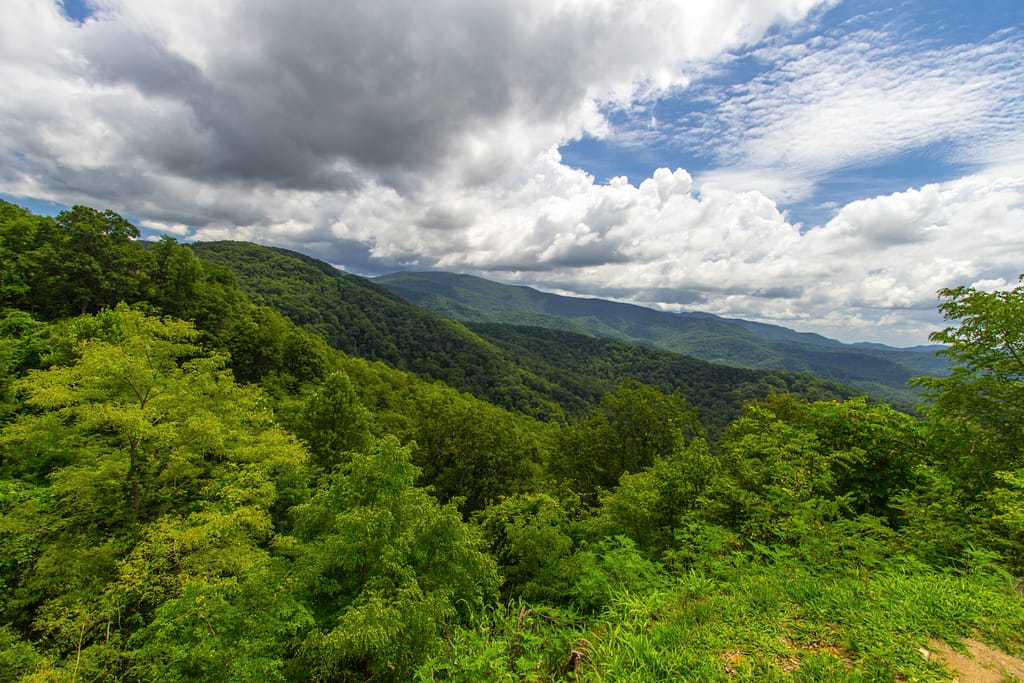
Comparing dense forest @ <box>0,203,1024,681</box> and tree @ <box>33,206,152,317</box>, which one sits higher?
tree @ <box>33,206,152,317</box>

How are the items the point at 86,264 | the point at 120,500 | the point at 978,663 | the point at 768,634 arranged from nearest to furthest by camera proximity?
1. the point at 978,663
2. the point at 768,634
3. the point at 120,500
4. the point at 86,264

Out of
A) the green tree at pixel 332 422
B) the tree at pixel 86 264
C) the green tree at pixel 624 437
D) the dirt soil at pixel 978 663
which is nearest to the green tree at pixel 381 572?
the dirt soil at pixel 978 663

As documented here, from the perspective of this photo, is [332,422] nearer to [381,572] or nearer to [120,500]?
[120,500]

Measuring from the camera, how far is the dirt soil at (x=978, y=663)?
3.75 metres

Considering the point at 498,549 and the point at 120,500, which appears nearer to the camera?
the point at 120,500

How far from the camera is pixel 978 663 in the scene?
395 centimetres

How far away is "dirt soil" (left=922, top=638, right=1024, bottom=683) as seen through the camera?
3.75 m

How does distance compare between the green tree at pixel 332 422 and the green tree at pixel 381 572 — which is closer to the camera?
the green tree at pixel 381 572

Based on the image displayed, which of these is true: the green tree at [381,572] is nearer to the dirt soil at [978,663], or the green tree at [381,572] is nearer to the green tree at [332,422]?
the dirt soil at [978,663]

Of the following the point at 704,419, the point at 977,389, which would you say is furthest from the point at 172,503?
the point at 704,419

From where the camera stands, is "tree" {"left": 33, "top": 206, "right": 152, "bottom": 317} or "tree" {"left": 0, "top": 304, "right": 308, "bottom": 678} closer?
"tree" {"left": 0, "top": 304, "right": 308, "bottom": 678}

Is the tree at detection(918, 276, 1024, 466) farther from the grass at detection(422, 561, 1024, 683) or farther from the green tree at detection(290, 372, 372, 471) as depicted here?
the green tree at detection(290, 372, 372, 471)

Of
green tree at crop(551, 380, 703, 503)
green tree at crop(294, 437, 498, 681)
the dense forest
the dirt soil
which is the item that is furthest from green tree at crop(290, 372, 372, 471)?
the dirt soil

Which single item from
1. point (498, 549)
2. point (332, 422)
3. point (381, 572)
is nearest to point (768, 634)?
point (381, 572)
